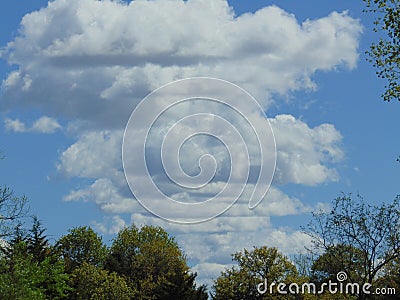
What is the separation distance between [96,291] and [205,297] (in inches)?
435

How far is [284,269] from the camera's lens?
67.5 meters

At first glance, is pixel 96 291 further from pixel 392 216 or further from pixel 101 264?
pixel 392 216

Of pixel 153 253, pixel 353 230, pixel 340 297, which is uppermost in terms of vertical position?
pixel 153 253

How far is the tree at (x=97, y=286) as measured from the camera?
2849 inches

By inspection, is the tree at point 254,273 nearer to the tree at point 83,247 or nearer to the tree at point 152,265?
the tree at point 152,265

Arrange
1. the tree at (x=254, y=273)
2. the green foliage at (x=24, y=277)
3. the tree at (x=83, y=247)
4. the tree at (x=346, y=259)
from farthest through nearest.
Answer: the tree at (x=83, y=247)
the tree at (x=254, y=273)
the tree at (x=346, y=259)
the green foliage at (x=24, y=277)

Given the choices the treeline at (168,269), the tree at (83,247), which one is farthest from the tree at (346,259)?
the tree at (83,247)

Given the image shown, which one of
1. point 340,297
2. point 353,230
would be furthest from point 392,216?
point 340,297

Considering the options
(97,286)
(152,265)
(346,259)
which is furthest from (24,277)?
(152,265)

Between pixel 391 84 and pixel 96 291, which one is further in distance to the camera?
pixel 96 291

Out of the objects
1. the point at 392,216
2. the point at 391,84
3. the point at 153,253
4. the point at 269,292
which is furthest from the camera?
the point at 153,253

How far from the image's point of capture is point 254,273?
68062 mm

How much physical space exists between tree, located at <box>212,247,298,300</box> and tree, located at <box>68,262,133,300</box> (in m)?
10.7

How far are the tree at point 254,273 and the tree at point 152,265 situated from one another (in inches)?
187
